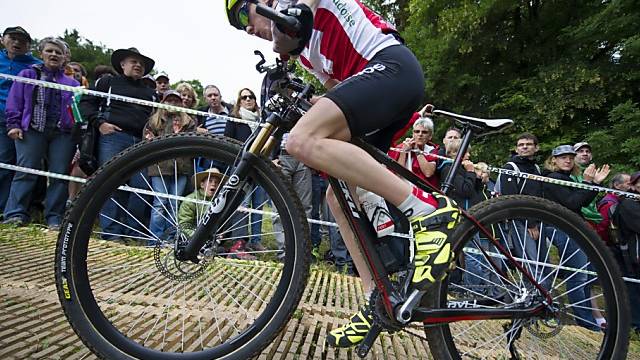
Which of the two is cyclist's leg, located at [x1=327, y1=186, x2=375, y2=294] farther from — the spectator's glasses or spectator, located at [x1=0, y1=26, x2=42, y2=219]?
spectator, located at [x1=0, y1=26, x2=42, y2=219]

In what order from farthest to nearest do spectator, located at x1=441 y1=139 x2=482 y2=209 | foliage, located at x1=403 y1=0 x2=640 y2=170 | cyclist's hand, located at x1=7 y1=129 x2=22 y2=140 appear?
foliage, located at x1=403 y1=0 x2=640 y2=170, spectator, located at x1=441 y1=139 x2=482 y2=209, cyclist's hand, located at x1=7 y1=129 x2=22 y2=140

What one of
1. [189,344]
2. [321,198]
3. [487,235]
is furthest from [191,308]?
[321,198]

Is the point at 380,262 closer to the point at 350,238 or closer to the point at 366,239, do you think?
the point at 366,239

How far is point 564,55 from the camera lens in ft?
29.9

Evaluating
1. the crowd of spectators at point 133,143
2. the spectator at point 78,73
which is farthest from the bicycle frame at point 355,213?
the spectator at point 78,73

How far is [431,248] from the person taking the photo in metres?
1.79

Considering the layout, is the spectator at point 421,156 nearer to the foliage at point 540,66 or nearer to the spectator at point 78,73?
the foliage at point 540,66

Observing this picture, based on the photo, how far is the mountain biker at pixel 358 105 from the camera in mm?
1758

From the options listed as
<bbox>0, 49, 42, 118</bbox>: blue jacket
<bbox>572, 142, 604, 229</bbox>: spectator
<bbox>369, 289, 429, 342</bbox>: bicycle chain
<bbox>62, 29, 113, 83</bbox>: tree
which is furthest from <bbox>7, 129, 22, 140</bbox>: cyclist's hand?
<bbox>62, 29, 113, 83</bbox>: tree

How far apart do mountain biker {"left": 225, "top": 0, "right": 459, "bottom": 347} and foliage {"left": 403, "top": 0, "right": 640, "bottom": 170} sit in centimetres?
664

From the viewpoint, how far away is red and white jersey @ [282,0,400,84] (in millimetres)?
1924

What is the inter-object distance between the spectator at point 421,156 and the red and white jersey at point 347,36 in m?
2.19

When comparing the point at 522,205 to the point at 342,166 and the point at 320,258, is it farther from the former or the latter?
the point at 320,258

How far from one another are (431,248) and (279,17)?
114 cm
